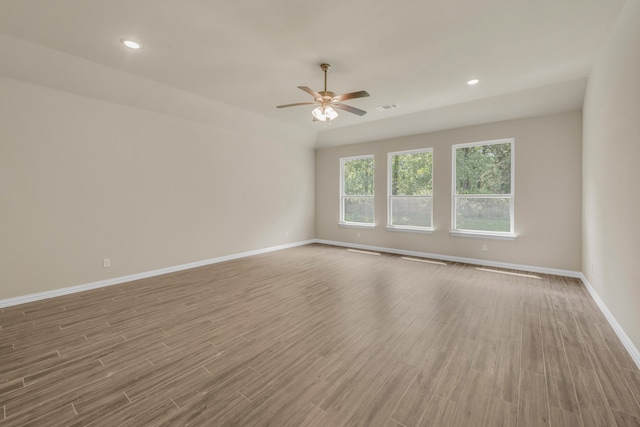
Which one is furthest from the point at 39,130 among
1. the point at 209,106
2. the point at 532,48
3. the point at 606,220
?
the point at 606,220

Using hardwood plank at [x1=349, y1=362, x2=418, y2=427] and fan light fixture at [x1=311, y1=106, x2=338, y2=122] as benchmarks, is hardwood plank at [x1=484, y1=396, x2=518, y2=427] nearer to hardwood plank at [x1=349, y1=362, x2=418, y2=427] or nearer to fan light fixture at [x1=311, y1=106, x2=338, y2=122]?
hardwood plank at [x1=349, y1=362, x2=418, y2=427]

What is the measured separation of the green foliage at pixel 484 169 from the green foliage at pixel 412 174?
625 millimetres

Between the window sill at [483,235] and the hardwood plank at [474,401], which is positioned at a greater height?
the window sill at [483,235]

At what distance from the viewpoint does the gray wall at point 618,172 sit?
2213 mm

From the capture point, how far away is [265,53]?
314 centimetres

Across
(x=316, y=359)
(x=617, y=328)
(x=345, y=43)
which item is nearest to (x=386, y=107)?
Result: (x=345, y=43)

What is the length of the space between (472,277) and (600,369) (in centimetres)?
247

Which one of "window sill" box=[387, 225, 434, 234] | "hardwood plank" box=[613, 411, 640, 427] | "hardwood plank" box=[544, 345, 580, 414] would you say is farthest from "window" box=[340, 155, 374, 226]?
"hardwood plank" box=[613, 411, 640, 427]

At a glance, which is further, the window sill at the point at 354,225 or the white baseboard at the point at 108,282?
the window sill at the point at 354,225

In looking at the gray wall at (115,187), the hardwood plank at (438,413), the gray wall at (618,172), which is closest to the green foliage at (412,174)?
the gray wall at (618,172)

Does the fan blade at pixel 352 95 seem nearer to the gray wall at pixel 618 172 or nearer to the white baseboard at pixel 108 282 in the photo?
the gray wall at pixel 618 172

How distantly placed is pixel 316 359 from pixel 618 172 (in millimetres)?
3354

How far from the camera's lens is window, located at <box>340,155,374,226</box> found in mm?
7090

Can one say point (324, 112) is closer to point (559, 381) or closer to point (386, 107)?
point (386, 107)
